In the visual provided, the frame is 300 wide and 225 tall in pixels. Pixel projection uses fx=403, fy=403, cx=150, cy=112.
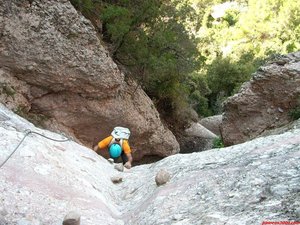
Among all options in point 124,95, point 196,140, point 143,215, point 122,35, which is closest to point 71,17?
point 122,35

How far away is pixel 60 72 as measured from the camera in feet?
39.1

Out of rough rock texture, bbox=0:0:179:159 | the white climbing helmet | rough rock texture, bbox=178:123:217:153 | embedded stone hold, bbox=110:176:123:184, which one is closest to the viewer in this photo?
embedded stone hold, bbox=110:176:123:184

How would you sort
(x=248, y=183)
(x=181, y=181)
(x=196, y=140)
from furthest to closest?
(x=196, y=140) < (x=181, y=181) < (x=248, y=183)

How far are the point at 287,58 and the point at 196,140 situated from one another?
7523mm

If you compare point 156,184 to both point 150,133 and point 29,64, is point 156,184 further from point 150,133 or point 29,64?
point 150,133

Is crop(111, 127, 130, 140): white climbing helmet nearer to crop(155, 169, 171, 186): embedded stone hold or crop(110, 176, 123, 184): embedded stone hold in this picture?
crop(110, 176, 123, 184): embedded stone hold

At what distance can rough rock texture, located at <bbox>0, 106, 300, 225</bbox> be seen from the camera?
4117 mm

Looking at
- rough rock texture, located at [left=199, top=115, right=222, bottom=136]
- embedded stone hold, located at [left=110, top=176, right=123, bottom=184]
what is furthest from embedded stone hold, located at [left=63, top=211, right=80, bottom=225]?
rough rock texture, located at [left=199, top=115, right=222, bottom=136]

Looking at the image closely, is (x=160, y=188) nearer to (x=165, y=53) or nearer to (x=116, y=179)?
(x=116, y=179)

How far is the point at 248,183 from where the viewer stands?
460 centimetres

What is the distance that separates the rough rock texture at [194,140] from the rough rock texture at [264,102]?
510 cm

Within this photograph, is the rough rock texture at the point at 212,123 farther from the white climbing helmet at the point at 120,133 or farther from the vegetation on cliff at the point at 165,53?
the white climbing helmet at the point at 120,133

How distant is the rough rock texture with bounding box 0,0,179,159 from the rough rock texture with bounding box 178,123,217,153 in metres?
5.92

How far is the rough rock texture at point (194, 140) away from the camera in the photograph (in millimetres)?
19531
